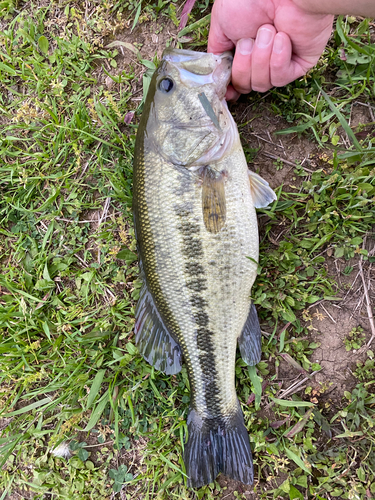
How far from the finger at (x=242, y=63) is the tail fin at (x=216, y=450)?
243 centimetres

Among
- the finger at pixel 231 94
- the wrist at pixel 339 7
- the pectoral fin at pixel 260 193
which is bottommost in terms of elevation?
the pectoral fin at pixel 260 193

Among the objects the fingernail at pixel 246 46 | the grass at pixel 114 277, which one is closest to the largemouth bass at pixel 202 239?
the fingernail at pixel 246 46

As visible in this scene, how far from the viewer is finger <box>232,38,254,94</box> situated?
2.19 metres

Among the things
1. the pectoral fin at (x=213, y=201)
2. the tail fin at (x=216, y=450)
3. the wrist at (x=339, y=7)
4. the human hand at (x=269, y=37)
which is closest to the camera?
the wrist at (x=339, y=7)

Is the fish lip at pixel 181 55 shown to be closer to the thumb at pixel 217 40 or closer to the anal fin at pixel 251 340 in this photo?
the thumb at pixel 217 40

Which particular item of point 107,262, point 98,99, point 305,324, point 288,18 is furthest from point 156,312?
point 288,18

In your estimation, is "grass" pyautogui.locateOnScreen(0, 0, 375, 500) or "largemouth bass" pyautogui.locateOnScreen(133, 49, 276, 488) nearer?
"largemouth bass" pyautogui.locateOnScreen(133, 49, 276, 488)

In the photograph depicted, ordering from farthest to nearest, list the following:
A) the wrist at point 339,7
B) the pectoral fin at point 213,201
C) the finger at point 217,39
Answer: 1. the finger at point 217,39
2. the pectoral fin at point 213,201
3. the wrist at point 339,7

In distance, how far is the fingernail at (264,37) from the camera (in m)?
2.09

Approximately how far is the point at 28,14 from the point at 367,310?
13.0 ft

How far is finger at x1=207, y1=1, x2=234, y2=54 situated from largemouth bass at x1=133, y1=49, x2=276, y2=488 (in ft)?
0.42

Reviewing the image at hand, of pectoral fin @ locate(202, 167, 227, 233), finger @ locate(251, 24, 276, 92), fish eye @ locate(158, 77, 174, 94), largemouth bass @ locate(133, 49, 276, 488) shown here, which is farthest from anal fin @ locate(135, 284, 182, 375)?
finger @ locate(251, 24, 276, 92)

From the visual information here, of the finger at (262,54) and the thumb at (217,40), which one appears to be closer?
the finger at (262,54)

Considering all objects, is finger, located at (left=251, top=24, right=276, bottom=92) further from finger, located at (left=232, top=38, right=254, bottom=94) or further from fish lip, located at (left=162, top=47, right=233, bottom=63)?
fish lip, located at (left=162, top=47, right=233, bottom=63)
